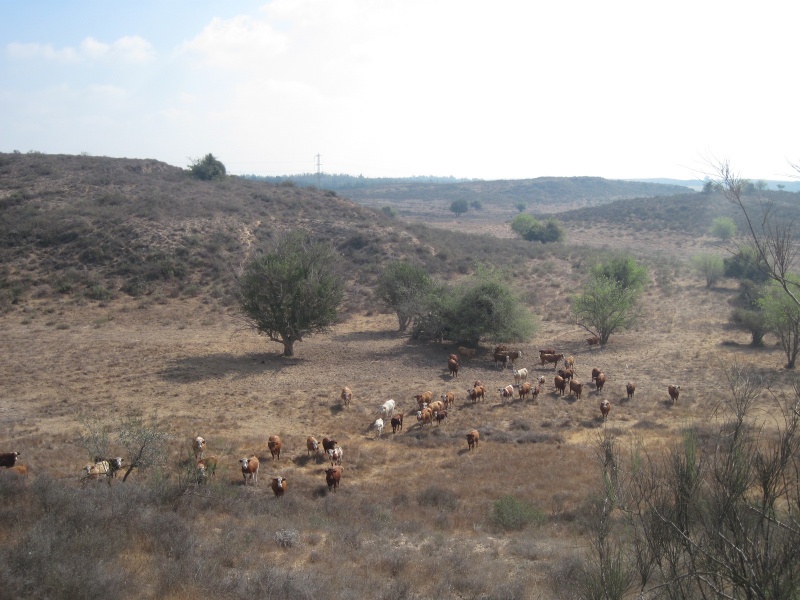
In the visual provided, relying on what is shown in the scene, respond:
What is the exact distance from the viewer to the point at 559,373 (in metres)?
23.5

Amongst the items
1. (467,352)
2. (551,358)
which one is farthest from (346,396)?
(551,358)

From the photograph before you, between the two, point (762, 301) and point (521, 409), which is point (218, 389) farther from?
point (762, 301)

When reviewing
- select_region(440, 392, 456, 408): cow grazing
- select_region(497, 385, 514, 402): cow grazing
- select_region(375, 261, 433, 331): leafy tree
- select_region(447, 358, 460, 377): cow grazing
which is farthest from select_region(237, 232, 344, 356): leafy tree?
select_region(497, 385, 514, 402): cow grazing

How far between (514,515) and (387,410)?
8.14 m

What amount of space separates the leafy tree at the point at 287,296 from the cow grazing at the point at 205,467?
12.1 m

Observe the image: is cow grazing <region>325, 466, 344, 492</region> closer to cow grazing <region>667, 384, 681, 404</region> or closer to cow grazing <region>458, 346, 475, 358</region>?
cow grazing <region>667, 384, 681, 404</region>

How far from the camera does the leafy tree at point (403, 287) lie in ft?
103

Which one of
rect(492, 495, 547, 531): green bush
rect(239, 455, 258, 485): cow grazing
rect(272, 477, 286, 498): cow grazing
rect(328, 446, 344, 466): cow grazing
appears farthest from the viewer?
rect(328, 446, 344, 466): cow grazing

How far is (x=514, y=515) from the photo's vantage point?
11680 millimetres

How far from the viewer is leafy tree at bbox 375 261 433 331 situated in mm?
31545

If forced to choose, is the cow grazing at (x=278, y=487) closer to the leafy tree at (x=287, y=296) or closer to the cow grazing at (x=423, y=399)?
the cow grazing at (x=423, y=399)

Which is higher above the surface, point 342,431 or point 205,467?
point 205,467

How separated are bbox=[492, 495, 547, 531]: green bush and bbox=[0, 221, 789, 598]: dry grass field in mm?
176

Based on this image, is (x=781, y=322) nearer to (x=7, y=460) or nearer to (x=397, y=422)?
(x=397, y=422)
